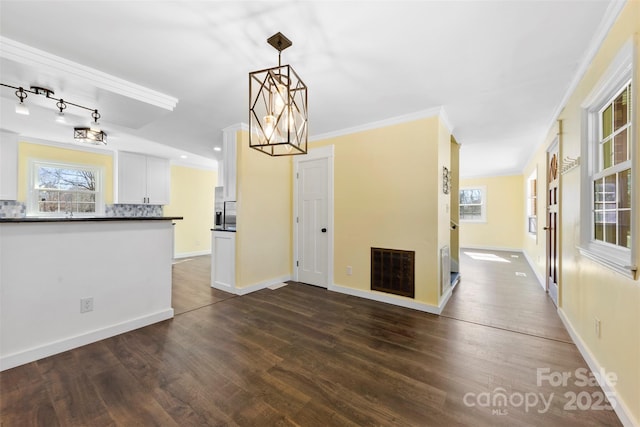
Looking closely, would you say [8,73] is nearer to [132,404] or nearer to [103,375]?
[103,375]

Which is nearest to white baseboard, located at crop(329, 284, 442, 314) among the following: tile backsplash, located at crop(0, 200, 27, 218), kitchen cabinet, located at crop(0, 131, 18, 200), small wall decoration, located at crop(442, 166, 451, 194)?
small wall decoration, located at crop(442, 166, 451, 194)

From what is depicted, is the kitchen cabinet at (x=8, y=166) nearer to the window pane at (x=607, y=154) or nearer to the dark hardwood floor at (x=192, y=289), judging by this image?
the dark hardwood floor at (x=192, y=289)

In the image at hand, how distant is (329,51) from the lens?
2033mm

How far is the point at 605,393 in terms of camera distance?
1656 mm

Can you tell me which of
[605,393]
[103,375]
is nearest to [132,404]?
[103,375]

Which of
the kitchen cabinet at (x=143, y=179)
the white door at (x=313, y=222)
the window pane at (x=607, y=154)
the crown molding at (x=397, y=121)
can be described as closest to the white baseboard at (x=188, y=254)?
the kitchen cabinet at (x=143, y=179)

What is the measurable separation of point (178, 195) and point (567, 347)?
7.54 m

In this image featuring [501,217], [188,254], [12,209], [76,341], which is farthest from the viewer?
[501,217]

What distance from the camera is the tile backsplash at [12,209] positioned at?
4.29 meters

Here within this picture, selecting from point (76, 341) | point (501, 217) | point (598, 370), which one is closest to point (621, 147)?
point (598, 370)

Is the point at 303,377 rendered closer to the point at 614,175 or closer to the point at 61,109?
the point at 614,175

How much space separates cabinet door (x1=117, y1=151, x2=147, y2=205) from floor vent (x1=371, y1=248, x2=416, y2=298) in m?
5.37

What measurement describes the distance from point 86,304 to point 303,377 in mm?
2116

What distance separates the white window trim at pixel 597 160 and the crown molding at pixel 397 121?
1.27 metres
